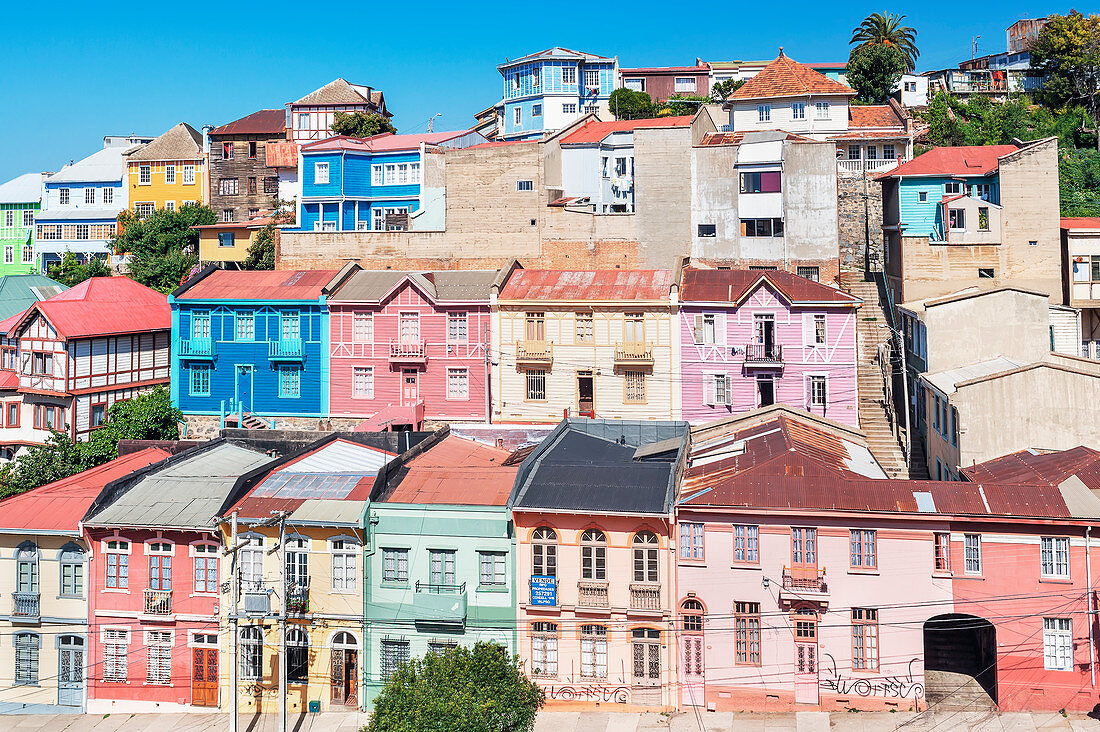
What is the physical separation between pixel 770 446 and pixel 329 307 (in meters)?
26.1

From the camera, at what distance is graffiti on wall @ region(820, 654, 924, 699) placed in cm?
3409

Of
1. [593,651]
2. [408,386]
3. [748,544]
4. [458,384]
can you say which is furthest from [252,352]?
[748,544]

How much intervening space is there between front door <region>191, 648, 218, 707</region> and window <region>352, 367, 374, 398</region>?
21469mm

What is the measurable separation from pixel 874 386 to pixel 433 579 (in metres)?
27.1

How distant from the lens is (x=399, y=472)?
40969 millimetres

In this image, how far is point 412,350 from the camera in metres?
56.4

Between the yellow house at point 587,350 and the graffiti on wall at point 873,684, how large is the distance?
67.8 ft

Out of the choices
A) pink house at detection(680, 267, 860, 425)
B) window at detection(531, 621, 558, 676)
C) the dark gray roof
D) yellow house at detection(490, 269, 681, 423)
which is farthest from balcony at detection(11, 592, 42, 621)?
pink house at detection(680, 267, 860, 425)

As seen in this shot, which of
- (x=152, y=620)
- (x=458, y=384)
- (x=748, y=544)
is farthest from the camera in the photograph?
(x=458, y=384)

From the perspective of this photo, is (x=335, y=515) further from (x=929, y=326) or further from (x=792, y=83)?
(x=792, y=83)

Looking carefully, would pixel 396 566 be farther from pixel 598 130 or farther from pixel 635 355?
pixel 598 130

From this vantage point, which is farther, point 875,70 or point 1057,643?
point 875,70

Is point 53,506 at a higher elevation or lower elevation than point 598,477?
lower

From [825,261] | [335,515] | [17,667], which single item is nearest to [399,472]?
[335,515]
